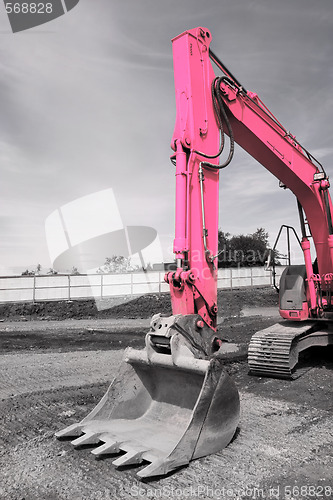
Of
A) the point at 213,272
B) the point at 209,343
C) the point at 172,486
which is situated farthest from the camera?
the point at 213,272

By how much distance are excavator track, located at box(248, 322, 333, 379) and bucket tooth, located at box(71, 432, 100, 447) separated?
3.55m

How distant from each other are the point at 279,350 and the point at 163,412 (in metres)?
2.89

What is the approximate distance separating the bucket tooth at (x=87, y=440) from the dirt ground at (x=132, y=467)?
0.11 m

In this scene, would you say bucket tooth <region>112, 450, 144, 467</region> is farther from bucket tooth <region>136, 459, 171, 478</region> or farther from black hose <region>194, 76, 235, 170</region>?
black hose <region>194, 76, 235, 170</region>

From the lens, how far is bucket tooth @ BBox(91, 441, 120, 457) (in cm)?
349

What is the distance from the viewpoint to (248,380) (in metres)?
6.54

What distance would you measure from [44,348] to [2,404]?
4779 millimetres

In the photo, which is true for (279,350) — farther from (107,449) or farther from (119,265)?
(119,265)

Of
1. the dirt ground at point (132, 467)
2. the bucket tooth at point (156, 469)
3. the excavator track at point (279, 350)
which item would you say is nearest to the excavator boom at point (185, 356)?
the bucket tooth at point (156, 469)

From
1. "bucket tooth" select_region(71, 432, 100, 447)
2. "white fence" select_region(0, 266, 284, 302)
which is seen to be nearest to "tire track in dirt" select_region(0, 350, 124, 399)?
"bucket tooth" select_region(71, 432, 100, 447)

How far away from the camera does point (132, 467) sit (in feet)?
11.5

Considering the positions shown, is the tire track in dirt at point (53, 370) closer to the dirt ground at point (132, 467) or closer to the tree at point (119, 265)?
the dirt ground at point (132, 467)

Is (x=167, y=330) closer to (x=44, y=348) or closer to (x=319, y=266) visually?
(x=319, y=266)

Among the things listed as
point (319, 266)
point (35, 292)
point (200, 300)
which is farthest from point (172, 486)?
point (35, 292)
